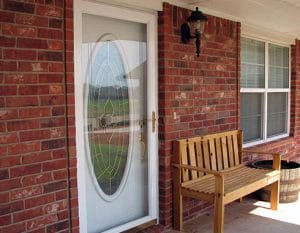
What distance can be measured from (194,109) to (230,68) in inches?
38.6

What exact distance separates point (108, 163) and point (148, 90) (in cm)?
85

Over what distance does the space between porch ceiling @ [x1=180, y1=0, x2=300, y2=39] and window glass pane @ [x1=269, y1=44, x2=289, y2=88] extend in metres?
0.59

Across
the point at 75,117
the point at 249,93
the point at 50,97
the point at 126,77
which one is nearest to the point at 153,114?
the point at 126,77

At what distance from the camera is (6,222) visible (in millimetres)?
2613

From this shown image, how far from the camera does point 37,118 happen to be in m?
2.77

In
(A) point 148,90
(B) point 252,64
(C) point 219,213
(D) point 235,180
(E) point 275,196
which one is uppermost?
(B) point 252,64

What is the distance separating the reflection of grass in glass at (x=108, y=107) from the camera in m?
3.36

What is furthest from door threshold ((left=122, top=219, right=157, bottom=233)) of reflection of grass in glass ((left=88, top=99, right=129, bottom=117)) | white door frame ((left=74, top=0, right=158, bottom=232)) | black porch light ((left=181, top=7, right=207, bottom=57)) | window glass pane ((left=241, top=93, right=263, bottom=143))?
window glass pane ((left=241, top=93, right=263, bottom=143))

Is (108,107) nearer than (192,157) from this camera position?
Yes

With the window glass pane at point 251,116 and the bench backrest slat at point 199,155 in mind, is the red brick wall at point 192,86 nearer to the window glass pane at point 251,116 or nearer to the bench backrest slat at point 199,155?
Result: the bench backrest slat at point 199,155

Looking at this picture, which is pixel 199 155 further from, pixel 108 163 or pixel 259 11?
pixel 259 11

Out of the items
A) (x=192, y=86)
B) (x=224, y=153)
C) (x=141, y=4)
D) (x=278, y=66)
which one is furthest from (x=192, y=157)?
(x=278, y=66)

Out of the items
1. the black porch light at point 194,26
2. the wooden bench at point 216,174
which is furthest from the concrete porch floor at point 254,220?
the black porch light at point 194,26

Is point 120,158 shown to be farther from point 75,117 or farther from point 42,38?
point 42,38
